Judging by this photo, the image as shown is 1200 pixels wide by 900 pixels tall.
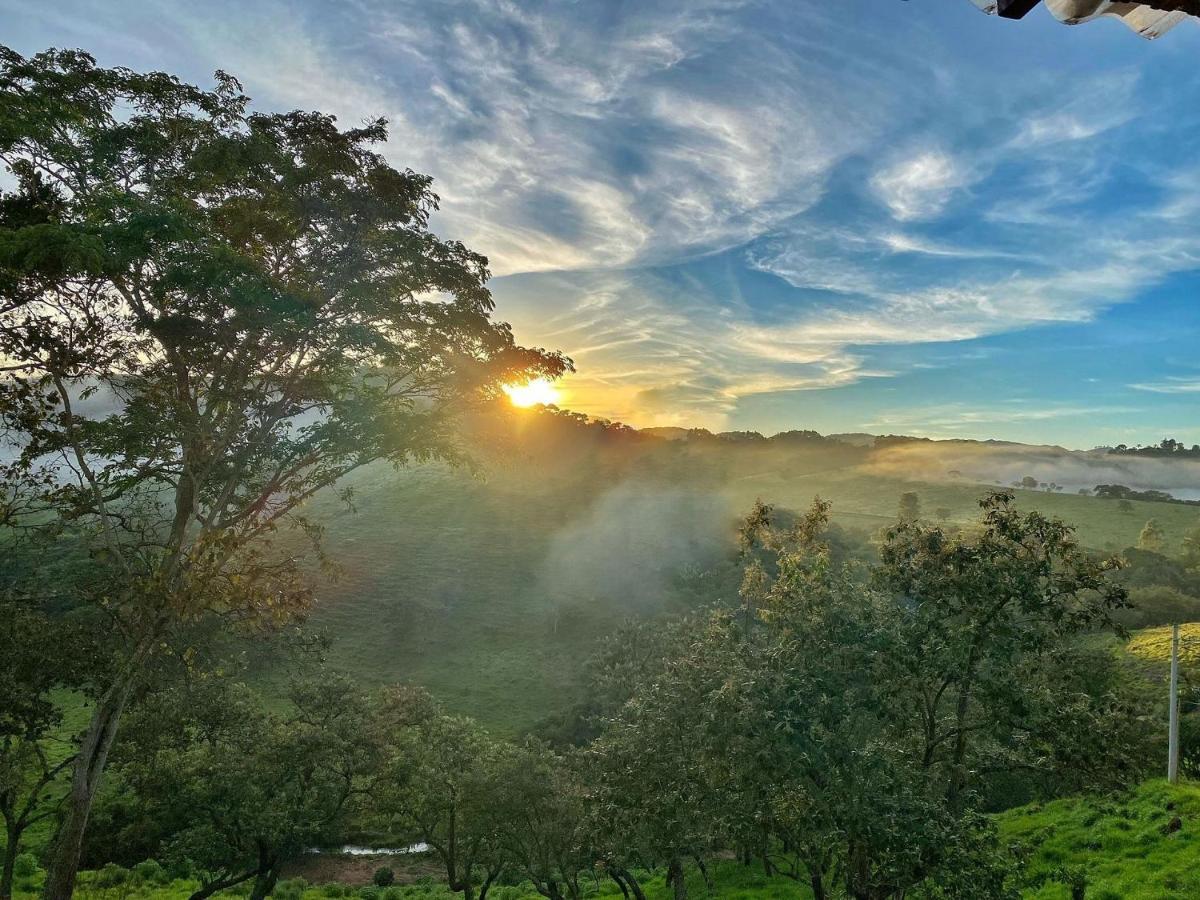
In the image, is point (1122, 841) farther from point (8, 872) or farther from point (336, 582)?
point (8, 872)

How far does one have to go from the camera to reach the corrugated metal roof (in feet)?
6.84

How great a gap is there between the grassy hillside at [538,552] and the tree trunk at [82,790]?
34.5 m

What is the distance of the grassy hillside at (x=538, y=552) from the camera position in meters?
79.2

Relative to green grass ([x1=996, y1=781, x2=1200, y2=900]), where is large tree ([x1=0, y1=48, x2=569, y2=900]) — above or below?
above

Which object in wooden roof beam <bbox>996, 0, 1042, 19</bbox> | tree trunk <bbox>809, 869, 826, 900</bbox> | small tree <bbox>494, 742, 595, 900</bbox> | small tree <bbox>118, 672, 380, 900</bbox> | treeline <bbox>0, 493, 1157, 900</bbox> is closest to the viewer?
wooden roof beam <bbox>996, 0, 1042, 19</bbox>

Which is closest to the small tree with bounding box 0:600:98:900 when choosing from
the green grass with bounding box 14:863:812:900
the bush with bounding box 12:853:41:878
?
the green grass with bounding box 14:863:812:900

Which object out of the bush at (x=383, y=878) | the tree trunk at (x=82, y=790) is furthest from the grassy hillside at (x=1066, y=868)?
the tree trunk at (x=82, y=790)

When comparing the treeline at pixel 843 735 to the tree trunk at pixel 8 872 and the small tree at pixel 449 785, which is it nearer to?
the tree trunk at pixel 8 872

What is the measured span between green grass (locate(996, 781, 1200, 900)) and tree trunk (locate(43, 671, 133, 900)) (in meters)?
25.5

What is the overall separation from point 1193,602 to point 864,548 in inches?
1576

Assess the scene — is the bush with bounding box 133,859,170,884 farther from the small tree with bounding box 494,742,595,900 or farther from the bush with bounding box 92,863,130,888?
the small tree with bounding box 494,742,595,900

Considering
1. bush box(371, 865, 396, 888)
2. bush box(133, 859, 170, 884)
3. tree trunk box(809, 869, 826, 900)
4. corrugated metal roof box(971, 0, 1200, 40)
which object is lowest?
bush box(371, 865, 396, 888)

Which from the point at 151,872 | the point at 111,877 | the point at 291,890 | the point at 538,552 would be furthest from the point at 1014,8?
the point at 538,552

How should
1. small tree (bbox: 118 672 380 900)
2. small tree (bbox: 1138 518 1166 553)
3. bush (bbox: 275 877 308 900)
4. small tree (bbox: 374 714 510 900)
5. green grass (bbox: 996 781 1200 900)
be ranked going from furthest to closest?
small tree (bbox: 1138 518 1166 553) → bush (bbox: 275 877 308 900) → small tree (bbox: 374 714 510 900) → small tree (bbox: 118 672 380 900) → green grass (bbox: 996 781 1200 900)
